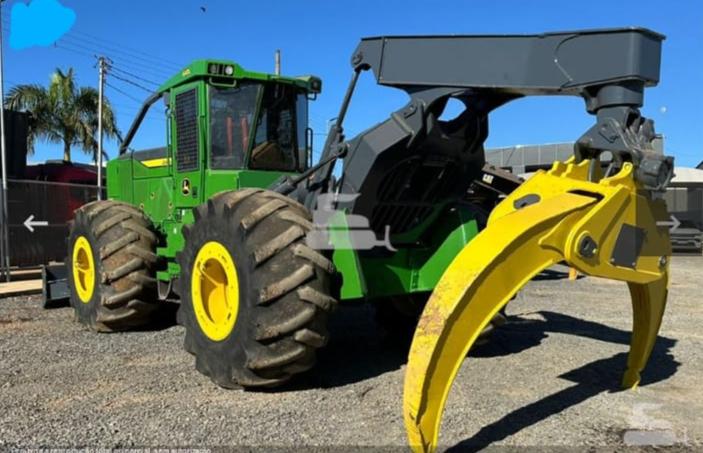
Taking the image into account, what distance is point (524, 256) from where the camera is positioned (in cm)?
359

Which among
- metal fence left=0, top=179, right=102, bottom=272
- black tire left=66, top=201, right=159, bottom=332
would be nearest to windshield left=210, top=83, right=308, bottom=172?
black tire left=66, top=201, right=159, bottom=332

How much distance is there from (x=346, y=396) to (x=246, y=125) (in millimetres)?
2975

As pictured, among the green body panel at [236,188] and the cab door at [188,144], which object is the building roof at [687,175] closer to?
the green body panel at [236,188]

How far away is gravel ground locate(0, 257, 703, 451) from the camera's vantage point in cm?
402

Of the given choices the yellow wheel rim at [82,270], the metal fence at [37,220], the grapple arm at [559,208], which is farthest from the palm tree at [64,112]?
the grapple arm at [559,208]

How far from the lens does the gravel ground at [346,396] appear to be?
13.2 feet

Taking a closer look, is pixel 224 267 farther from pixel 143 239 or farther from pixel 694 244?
pixel 694 244

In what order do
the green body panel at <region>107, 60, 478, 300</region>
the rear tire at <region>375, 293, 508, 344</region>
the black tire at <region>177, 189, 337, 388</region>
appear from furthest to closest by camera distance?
the rear tire at <region>375, 293, 508, 344</region> < the green body panel at <region>107, 60, 478, 300</region> < the black tire at <region>177, 189, 337, 388</region>

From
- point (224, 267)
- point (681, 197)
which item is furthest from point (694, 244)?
point (224, 267)

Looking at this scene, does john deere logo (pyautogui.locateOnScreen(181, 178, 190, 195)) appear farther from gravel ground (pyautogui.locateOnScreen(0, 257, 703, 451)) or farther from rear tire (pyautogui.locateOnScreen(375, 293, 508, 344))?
rear tire (pyautogui.locateOnScreen(375, 293, 508, 344))

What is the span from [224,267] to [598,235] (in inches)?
108

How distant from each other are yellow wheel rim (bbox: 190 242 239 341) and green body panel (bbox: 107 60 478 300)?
71 cm

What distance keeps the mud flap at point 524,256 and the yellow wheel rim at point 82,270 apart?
5.19m

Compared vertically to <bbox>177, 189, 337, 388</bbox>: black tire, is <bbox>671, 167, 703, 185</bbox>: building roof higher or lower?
higher
